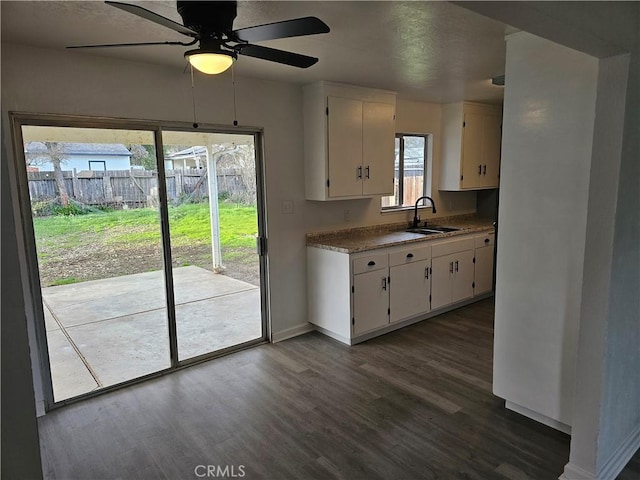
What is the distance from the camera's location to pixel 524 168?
2445mm

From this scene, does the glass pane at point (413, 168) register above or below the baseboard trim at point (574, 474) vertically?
above

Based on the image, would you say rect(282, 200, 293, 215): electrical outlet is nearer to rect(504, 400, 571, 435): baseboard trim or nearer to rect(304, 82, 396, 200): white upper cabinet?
rect(304, 82, 396, 200): white upper cabinet

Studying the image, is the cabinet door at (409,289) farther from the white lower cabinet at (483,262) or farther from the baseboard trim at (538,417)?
the baseboard trim at (538,417)

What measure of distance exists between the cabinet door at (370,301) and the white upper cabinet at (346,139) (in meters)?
0.81

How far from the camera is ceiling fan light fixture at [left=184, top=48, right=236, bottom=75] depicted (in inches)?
74.4

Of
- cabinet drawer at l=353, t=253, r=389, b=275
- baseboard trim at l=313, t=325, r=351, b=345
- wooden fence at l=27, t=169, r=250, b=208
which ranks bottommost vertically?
baseboard trim at l=313, t=325, r=351, b=345

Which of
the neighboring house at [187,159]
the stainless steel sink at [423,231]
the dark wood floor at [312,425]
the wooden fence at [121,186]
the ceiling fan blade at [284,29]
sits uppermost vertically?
the ceiling fan blade at [284,29]

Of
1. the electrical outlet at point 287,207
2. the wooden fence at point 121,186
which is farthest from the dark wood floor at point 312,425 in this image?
the wooden fence at point 121,186

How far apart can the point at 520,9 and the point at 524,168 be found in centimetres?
131

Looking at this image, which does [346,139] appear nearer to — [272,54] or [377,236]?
[377,236]

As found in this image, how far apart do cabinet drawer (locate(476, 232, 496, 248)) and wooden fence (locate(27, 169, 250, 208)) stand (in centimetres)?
295

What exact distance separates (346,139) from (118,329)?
2576 millimetres

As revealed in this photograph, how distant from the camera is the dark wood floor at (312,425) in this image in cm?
224

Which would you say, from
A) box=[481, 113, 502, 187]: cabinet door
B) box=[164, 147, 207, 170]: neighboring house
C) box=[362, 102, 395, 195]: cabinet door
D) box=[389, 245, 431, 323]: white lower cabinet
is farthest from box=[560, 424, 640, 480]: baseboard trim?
box=[481, 113, 502, 187]: cabinet door
